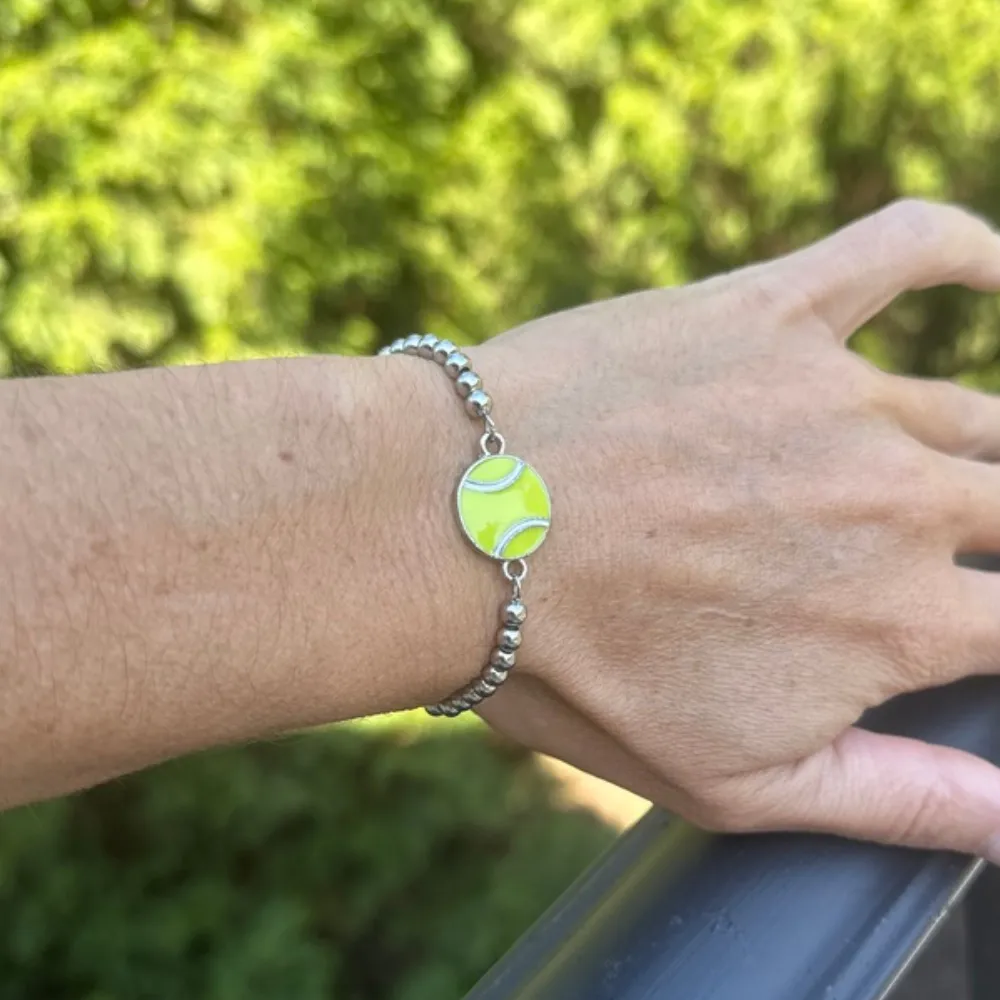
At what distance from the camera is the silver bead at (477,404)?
1.12 meters

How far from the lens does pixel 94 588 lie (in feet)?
2.97

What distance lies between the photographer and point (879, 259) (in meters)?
1.37

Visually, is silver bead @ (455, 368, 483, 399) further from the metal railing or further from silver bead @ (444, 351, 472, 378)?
the metal railing

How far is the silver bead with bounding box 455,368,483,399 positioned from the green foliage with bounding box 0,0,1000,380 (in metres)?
1.69

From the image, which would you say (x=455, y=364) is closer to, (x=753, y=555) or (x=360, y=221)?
(x=753, y=555)

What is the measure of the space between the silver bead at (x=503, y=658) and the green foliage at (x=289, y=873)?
1567 mm

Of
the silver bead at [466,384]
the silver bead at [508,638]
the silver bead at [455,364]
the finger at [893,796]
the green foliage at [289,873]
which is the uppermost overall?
the silver bead at [455,364]

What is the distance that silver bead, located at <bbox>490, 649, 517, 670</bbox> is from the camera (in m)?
1.06

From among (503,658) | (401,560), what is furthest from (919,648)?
(401,560)

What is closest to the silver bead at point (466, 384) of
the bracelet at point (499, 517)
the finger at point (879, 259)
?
the bracelet at point (499, 517)

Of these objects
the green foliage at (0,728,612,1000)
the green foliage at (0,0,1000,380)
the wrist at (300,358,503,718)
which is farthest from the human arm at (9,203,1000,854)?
the green foliage at (0,0,1000,380)

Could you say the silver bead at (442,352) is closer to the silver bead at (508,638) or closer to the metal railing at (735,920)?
the silver bead at (508,638)

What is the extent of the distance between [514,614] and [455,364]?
259 mm

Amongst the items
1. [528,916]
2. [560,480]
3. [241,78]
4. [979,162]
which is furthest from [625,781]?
[979,162]
